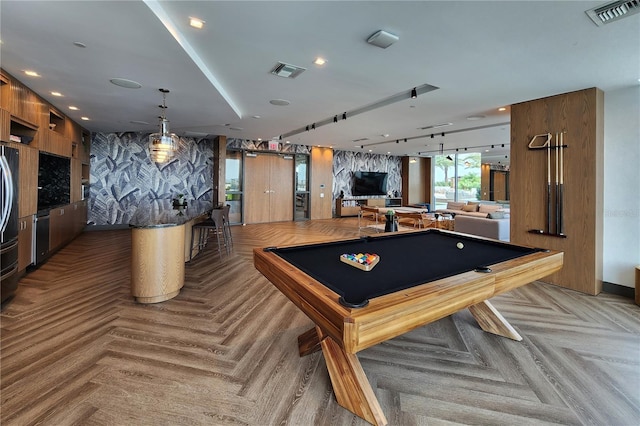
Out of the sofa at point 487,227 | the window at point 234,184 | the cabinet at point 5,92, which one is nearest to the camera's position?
the cabinet at point 5,92

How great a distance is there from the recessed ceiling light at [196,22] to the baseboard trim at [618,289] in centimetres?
570

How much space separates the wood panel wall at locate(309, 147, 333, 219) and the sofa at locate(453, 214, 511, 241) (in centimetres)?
560

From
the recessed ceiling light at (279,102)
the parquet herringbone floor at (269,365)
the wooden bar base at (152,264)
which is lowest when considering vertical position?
the parquet herringbone floor at (269,365)

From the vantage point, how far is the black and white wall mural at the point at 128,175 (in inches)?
295

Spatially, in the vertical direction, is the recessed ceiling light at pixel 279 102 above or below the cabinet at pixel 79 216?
above

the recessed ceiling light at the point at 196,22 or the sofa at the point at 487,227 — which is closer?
the recessed ceiling light at the point at 196,22

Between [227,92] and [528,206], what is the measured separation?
5.00 meters

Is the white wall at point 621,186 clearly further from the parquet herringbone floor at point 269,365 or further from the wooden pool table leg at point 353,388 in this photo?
Answer: the wooden pool table leg at point 353,388

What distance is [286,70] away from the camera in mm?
3355

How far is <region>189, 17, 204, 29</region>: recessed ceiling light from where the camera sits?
2381 millimetres

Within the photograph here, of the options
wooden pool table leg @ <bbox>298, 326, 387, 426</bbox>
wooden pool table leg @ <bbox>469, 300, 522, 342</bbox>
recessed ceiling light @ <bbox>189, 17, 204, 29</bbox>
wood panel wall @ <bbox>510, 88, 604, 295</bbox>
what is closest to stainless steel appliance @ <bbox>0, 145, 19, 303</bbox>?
recessed ceiling light @ <bbox>189, 17, 204, 29</bbox>

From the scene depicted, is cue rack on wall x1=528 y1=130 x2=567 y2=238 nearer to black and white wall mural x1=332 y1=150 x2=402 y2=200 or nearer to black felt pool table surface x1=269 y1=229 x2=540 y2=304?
black felt pool table surface x1=269 y1=229 x2=540 y2=304

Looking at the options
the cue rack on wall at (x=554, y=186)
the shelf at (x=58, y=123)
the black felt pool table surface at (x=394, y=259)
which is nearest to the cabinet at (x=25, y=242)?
the shelf at (x=58, y=123)

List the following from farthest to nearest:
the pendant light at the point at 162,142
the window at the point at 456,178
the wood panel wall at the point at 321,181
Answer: the window at the point at 456,178 → the wood panel wall at the point at 321,181 → the pendant light at the point at 162,142
